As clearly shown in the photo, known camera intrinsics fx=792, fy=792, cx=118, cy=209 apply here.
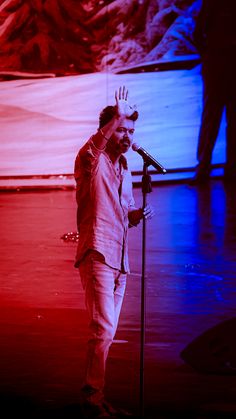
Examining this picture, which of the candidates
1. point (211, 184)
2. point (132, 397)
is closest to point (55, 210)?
point (211, 184)

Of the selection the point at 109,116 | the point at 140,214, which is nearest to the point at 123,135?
the point at 109,116

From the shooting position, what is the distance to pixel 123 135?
3688mm

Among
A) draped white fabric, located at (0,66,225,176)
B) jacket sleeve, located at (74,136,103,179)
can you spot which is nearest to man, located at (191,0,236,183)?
draped white fabric, located at (0,66,225,176)

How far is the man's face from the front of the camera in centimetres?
367

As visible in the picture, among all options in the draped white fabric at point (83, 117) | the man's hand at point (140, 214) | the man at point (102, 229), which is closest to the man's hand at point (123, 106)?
the man at point (102, 229)

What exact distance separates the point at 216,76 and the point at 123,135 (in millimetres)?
7760

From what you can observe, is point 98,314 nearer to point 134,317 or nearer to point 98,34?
point 134,317

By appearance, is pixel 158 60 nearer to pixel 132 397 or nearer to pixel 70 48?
pixel 70 48

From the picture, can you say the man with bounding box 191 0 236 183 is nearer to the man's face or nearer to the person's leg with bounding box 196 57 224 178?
the person's leg with bounding box 196 57 224 178

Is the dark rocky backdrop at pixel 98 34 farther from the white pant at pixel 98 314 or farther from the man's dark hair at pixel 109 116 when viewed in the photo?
the white pant at pixel 98 314

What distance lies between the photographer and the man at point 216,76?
35.9 ft

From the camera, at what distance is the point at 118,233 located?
12.2 ft

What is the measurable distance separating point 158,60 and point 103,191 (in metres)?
7.94

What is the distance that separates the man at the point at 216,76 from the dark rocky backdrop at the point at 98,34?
0.25 m
